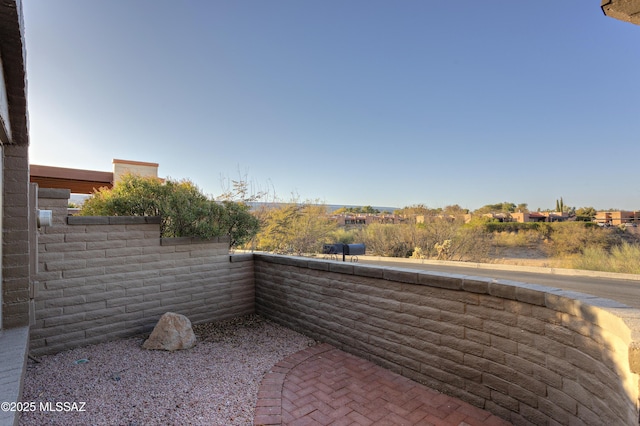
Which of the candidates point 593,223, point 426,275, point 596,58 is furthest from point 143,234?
point 593,223

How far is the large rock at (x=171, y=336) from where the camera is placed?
3.58 metres

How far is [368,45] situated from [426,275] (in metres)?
8.50

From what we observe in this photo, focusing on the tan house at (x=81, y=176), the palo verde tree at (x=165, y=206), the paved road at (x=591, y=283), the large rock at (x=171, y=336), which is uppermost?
the tan house at (x=81, y=176)

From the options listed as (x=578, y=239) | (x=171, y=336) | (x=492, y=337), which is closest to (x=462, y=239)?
(x=578, y=239)

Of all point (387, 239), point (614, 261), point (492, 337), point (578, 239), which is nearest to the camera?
point (492, 337)

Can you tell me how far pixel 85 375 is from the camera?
9.64 feet

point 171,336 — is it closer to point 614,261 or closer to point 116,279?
point 116,279

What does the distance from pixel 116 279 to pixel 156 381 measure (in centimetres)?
175

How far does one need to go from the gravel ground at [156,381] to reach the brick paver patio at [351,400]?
0.67 ft

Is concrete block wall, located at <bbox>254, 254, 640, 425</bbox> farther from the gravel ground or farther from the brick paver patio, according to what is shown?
the gravel ground

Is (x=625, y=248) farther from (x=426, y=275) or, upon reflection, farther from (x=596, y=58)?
(x=426, y=275)

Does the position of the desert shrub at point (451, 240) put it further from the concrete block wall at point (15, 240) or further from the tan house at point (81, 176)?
the concrete block wall at point (15, 240)

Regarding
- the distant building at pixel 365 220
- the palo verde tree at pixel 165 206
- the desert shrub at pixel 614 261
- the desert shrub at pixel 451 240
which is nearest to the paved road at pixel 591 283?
the desert shrub at pixel 614 261

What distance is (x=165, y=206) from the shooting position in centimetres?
446
